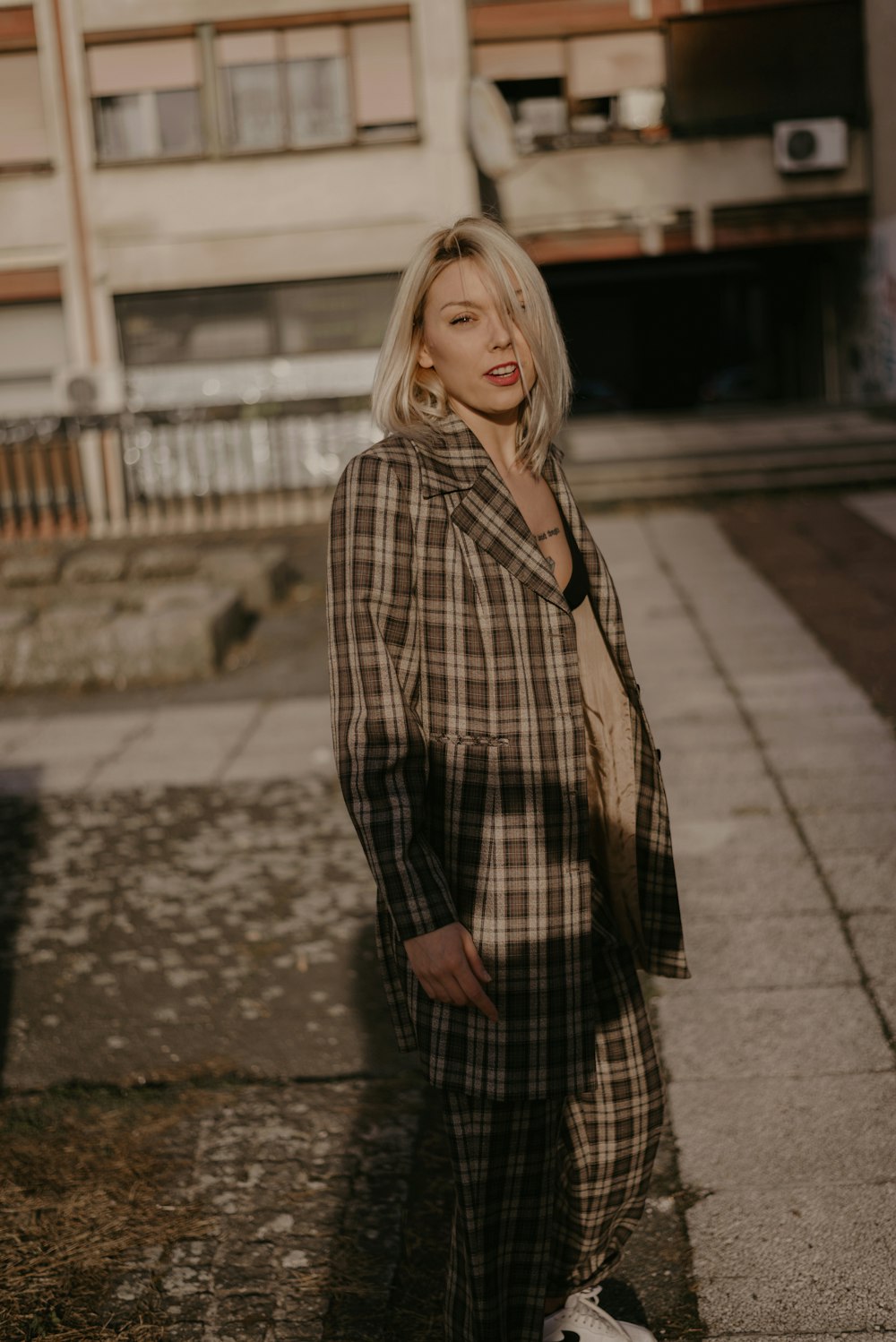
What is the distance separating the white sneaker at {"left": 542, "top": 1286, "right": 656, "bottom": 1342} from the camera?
7.72ft

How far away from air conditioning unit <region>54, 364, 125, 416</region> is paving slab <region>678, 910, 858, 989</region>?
18287 mm

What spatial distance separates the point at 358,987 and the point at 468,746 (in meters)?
2.15

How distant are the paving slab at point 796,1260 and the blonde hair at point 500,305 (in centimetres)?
148

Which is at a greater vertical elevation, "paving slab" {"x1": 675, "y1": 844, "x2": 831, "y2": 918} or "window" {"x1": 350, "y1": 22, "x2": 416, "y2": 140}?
"window" {"x1": 350, "y1": 22, "x2": 416, "y2": 140}

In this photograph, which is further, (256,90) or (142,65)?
(256,90)

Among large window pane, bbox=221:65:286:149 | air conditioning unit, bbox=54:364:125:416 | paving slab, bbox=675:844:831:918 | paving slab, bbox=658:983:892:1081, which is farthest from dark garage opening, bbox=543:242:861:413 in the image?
paving slab, bbox=658:983:892:1081

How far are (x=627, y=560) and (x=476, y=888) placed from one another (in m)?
8.25

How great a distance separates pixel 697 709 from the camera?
20.7 feet

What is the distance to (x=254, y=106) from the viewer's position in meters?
21.6

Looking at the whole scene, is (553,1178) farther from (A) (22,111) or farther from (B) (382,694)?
(A) (22,111)

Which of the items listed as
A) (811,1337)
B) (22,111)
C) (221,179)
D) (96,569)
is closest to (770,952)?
(811,1337)

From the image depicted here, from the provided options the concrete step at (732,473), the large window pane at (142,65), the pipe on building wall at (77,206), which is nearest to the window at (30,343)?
the pipe on building wall at (77,206)

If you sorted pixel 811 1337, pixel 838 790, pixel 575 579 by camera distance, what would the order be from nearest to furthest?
pixel 575 579
pixel 811 1337
pixel 838 790

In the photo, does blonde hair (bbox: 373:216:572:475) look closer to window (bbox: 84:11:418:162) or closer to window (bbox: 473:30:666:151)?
window (bbox: 84:11:418:162)
